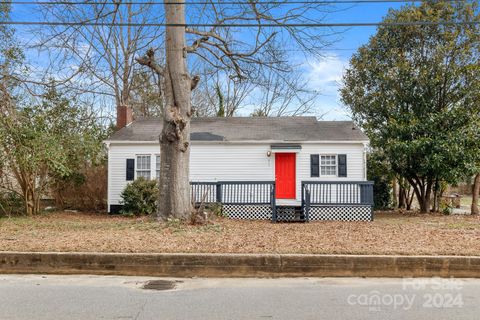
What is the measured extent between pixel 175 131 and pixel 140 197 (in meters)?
4.99

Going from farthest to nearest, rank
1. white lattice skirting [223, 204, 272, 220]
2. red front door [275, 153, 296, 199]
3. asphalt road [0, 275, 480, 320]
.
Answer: red front door [275, 153, 296, 199], white lattice skirting [223, 204, 272, 220], asphalt road [0, 275, 480, 320]

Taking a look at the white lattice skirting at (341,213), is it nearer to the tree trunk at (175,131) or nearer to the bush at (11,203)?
the tree trunk at (175,131)

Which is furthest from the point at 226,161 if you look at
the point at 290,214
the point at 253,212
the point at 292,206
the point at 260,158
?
the point at 290,214

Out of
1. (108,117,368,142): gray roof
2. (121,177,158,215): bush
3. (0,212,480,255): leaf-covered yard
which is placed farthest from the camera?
(108,117,368,142): gray roof

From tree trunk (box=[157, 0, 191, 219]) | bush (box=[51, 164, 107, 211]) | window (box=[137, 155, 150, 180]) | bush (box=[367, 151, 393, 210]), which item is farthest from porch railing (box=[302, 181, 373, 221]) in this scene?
bush (box=[51, 164, 107, 211])

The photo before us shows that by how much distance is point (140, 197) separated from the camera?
47.9 ft

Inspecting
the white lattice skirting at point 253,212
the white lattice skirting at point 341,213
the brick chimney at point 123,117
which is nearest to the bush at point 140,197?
the white lattice skirting at point 253,212

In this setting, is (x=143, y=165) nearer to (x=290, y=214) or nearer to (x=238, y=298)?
(x=290, y=214)

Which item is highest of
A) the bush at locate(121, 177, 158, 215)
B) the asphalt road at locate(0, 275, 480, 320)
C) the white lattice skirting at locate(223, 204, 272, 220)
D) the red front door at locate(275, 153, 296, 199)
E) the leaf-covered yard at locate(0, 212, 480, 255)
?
the red front door at locate(275, 153, 296, 199)

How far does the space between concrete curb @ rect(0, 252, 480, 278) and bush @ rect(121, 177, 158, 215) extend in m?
7.81

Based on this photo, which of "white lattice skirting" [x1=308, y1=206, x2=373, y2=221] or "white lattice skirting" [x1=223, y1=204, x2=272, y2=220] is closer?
"white lattice skirting" [x1=308, y1=206, x2=373, y2=221]

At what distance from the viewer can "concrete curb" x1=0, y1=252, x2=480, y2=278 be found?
6.43 m

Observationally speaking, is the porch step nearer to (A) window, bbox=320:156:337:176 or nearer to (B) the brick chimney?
(A) window, bbox=320:156:337:176

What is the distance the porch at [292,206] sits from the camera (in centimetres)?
1293
